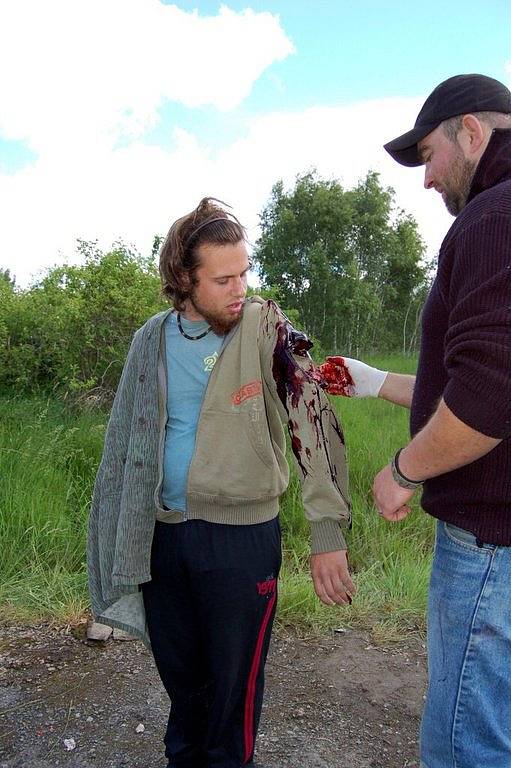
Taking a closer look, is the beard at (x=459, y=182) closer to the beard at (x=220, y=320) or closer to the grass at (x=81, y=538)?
the beard at (x=220, y=320)

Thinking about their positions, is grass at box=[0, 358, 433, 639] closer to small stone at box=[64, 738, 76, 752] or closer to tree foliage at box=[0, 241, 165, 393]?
tree foliage at box=[0, 241, 165, 393]

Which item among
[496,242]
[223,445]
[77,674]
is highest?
[496,242]

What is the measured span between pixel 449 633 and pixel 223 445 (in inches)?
31.3

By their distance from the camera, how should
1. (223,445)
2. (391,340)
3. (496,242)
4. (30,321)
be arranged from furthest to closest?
(391,340) → (30,321) → (223,445) → (496,242)

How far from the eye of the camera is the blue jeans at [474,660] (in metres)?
1.52

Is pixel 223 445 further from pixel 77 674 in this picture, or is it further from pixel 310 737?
pixel 77 674

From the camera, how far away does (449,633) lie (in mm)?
1565

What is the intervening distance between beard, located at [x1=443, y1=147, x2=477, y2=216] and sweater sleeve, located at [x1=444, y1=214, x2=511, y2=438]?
28 centimetres

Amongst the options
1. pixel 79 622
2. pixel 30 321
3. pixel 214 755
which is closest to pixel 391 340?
pixel 30 321

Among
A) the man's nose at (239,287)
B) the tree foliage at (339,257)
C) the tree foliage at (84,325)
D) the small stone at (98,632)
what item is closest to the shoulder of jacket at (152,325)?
the man's nose at (239,287)

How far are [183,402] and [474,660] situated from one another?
3.48 feet

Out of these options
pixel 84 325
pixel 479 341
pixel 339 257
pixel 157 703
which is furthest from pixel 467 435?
pixel 339 257

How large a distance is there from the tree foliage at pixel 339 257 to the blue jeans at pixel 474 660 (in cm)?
1583

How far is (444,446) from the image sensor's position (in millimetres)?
1462
